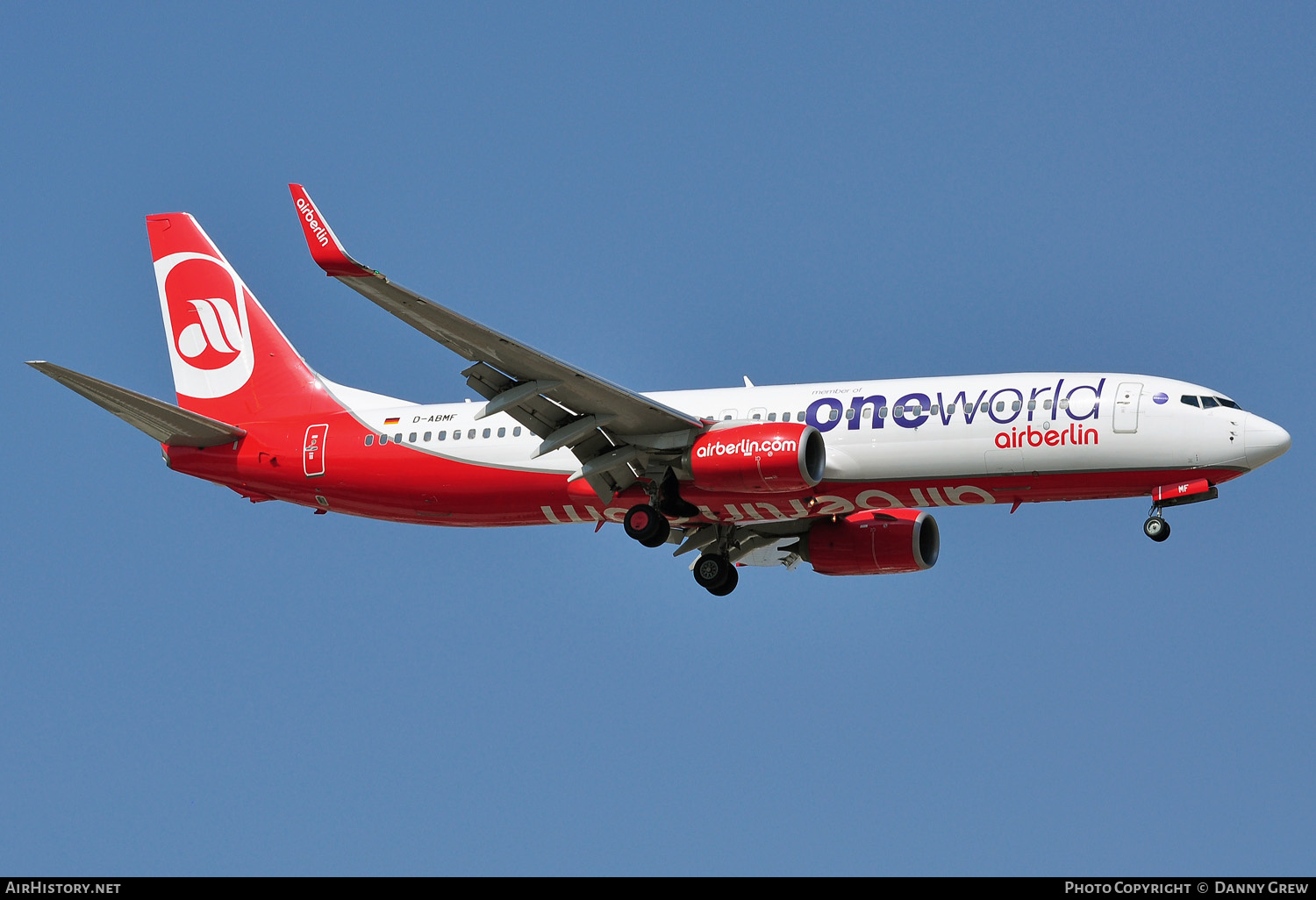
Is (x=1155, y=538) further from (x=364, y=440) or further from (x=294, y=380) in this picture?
(x=294, y=380)

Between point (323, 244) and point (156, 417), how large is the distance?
12532 millimetres

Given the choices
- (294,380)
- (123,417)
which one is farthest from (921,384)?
(123,417)

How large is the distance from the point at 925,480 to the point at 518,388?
9.10 meters

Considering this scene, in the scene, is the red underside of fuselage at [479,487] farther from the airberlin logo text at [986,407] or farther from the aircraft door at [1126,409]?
the airberlin logo text at [986,407]

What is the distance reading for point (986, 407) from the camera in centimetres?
3616

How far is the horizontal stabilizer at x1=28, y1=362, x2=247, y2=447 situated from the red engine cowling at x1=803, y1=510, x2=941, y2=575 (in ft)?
48.6

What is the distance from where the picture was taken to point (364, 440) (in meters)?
40.8

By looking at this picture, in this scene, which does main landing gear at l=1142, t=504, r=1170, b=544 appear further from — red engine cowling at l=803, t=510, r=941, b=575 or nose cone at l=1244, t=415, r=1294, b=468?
red engine cowling at l=803, t=510, r=941, b=575

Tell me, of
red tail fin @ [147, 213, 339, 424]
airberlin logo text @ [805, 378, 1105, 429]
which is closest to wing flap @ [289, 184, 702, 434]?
airberlin logo text @ [805, 378, 1105, 429]

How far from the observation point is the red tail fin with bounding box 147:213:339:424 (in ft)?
140

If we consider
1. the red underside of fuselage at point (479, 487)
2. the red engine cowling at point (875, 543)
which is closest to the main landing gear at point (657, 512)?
the red underside of fuselage at point (479, 487)

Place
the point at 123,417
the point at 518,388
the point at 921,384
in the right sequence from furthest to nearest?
the point at 123,417
the point at 921,384
the point at 518,388

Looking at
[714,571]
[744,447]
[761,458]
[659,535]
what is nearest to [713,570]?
[714,571]

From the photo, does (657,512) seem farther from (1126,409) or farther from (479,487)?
(1126,409)
